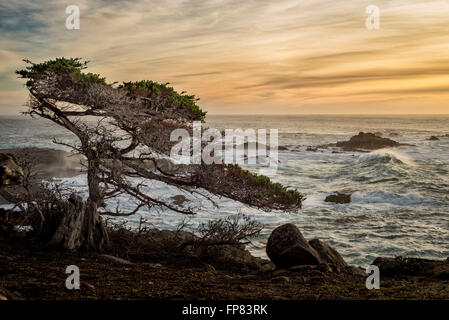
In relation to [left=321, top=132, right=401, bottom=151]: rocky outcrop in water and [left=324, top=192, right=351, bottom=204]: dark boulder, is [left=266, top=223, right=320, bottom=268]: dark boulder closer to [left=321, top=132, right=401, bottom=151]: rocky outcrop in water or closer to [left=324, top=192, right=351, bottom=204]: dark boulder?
[left=324, top=192, right=351, bottom=204]: dark boulder

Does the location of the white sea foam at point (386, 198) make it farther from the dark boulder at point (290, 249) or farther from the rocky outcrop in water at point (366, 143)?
the rocky outcrop in water at point (366, 143)

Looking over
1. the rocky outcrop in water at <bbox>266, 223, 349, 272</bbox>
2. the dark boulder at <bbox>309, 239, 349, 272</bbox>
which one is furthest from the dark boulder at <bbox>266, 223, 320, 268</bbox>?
the dark boulder at <bbox>309, 239, 349, 272</bbox>

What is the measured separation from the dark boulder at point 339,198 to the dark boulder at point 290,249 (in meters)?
15.2

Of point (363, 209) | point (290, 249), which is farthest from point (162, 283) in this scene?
point (363, 209)

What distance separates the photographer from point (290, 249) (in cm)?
1014

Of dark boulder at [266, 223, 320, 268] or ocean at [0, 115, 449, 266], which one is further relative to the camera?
ocean at [0, 115, 449, 266]

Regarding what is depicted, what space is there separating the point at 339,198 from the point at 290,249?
1633 cm

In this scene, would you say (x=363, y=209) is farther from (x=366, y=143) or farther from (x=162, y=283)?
(x=366, y=143)

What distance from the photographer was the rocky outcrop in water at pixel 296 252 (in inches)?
393

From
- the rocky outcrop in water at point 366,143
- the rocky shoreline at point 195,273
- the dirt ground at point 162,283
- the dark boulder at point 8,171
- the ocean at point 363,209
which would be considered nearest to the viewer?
the dirt ground at point 162,283

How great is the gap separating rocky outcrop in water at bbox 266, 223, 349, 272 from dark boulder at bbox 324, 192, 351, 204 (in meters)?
14.3

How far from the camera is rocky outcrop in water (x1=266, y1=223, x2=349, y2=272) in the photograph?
9.99 meters

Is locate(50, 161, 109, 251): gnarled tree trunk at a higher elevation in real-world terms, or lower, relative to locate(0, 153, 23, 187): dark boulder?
lower

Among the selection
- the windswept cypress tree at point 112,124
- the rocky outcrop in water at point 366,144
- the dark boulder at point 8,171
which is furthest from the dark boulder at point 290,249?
the rocky outcrop in water at point 366,144
